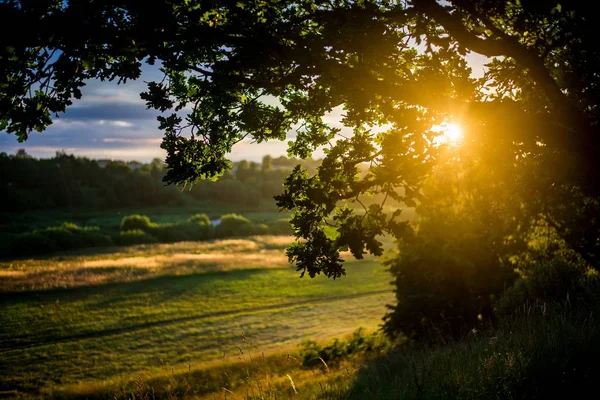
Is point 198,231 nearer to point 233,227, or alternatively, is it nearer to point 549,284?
point 233,227

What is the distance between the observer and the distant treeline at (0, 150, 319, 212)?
332 ft

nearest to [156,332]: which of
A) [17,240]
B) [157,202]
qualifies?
[17,240]

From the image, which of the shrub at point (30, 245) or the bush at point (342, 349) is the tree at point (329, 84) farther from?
the shrub at point (30, 245)

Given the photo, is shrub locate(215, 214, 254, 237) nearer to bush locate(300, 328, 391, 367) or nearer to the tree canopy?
bush locate(300, 328, 391, 367)

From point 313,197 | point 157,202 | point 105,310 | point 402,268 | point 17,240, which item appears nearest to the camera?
point 313,197

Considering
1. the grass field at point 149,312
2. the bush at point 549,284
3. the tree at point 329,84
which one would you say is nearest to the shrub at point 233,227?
the grass field at point 149,312

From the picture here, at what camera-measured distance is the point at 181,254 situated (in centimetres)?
6544

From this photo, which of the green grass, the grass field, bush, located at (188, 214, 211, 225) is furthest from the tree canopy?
bush, located at (188, 214, 211, 225)

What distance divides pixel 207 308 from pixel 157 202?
3911 inches

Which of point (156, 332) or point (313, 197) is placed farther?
point (156, 332)

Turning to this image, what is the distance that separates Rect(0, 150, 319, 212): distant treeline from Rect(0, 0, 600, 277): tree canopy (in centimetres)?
7487

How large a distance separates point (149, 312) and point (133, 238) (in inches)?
1884

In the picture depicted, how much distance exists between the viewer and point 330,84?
7.36 metres

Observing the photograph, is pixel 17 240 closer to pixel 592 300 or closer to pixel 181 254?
pixel 181 254
